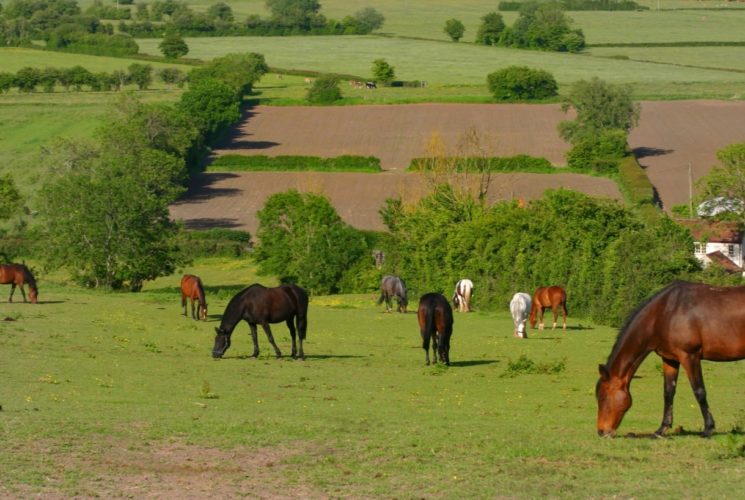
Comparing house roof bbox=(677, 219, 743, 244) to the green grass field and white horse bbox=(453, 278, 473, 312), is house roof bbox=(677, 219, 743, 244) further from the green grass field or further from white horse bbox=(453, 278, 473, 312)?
the green grass field

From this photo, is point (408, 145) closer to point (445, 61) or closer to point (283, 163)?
point (283, 163)

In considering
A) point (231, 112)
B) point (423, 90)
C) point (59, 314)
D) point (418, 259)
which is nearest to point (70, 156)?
point (231, 112)

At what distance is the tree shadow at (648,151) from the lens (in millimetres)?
119881

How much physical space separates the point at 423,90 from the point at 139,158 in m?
77.4

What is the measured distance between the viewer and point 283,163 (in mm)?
113688

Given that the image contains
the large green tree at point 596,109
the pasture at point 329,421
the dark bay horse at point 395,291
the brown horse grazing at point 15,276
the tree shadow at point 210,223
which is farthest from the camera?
the large green tree at point 596,109

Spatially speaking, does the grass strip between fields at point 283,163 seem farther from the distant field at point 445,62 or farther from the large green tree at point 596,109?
the distant field at point 445,62

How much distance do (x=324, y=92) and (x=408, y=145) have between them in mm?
27477

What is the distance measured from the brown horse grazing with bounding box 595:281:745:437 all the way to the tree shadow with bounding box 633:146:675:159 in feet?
341

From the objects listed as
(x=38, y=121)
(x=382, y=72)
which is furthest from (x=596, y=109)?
(x=38, y=121)

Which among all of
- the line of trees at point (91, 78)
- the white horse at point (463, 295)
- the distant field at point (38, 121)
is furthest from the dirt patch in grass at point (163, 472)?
the line of trees at point (91, 78)

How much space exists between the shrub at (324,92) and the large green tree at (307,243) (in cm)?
7382

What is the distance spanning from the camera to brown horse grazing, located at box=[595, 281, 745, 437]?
57.3 feet

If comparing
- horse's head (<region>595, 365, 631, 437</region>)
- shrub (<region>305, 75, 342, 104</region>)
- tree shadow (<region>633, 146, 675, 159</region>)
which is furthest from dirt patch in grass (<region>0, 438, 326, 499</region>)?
shrub (<region>305, 75, 342, 104</region>)
